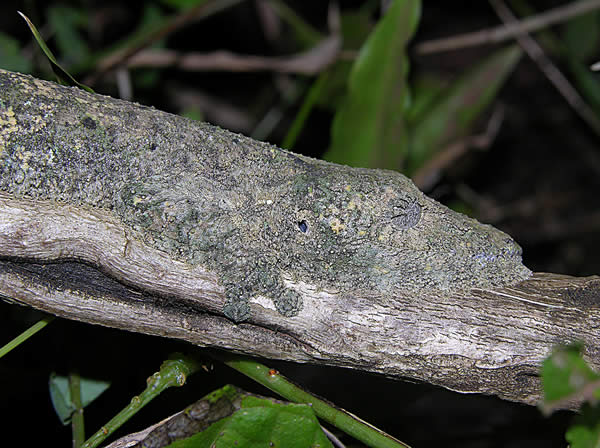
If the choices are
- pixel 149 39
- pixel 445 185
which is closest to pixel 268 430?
pixel 149 39

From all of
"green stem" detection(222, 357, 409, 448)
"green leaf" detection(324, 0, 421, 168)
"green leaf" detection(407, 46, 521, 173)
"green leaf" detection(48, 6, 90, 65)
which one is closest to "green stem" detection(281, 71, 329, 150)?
"green leaf" detection(324, 0, 421, 168)

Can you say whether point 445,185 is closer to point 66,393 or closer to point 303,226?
point 303,226

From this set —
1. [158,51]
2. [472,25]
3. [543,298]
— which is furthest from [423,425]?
[472,25]

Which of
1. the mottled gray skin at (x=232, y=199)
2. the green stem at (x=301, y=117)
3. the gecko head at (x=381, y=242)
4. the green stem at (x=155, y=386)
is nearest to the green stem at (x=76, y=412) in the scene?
the green stem at (x=155, y=386)

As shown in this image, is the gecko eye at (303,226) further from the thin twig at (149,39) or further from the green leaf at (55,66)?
the thin twig at (149,39)

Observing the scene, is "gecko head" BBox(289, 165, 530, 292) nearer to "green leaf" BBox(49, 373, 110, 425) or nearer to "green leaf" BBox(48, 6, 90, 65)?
"green leaf" BBox(49, 373, 110, 425)

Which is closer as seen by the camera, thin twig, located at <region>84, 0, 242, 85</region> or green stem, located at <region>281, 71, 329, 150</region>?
green stem, located at <region>281, 71, 329, 150</region>
